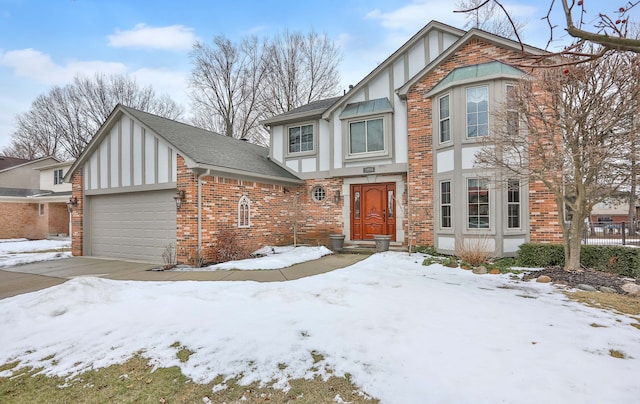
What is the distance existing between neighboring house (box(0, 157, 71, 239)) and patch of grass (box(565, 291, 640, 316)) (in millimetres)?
22952

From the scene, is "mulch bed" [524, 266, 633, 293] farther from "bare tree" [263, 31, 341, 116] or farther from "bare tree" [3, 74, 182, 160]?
"bare tree" [3, 74, 182, 160]

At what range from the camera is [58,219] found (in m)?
20.4

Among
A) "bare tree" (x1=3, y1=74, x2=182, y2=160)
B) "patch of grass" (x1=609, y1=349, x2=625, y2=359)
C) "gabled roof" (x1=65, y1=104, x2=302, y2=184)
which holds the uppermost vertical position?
"bare tree" (x1=3, y1=74, x2=182, y2=160)

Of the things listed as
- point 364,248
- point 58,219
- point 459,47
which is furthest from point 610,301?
point 58,219

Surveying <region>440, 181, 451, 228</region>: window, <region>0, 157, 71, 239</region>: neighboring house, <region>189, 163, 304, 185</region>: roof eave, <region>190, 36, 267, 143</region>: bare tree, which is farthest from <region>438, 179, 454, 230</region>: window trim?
<region>0, 157, 71, 239</region>: neighboring house

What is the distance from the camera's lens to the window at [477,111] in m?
9.00

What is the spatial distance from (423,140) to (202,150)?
7.00m

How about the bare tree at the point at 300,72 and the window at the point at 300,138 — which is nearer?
the window at the point at 300,138

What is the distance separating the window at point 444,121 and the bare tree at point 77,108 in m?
27.4

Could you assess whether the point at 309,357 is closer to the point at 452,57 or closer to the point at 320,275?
the point at 320,275

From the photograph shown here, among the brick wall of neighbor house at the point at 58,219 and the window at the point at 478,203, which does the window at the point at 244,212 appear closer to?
the window at the point at 478,203

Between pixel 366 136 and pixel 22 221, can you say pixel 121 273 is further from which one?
pixel 22 221

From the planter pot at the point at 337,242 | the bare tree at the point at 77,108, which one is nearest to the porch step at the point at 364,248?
the planter pot at the point at 337,242

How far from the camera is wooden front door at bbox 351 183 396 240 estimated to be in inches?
453
